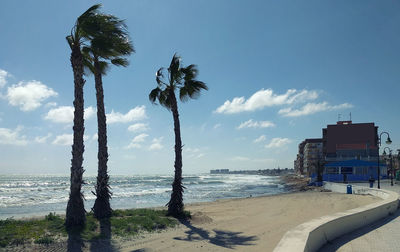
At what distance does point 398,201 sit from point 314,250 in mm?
9735

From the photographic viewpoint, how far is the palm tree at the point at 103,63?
471 inches

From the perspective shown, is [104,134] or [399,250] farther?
[104,134]

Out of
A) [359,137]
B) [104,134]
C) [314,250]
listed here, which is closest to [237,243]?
[314,250]

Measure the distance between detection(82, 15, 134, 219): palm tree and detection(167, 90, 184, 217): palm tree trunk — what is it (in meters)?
3.11

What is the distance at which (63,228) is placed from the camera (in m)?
10.4

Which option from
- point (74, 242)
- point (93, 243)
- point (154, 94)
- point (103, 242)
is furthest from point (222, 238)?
point (154, 94)

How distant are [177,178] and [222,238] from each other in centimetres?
534

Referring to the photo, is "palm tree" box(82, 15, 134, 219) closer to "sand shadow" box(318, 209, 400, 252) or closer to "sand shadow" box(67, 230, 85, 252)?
"sand shadow" box(67, 230, 85, 252)

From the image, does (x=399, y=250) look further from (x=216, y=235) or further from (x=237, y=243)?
(x=216, y=235)

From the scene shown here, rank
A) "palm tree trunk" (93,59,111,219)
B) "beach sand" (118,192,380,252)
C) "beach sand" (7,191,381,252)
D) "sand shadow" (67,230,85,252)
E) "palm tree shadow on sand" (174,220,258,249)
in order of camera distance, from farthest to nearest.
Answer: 1. "palm tree trunk" (93,59,111,219)
2. "palm tree shadow on sand" (174,220,258,249)
3. "beach sand" (118,192,380,252)
4. "beach sand" (7,191,381,252)
5. "sand shadow" (67,230,85,252)

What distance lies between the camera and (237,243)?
10.4 meters

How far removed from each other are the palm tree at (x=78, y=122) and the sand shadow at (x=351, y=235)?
7742 millimetres

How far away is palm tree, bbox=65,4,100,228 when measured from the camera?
432 inches

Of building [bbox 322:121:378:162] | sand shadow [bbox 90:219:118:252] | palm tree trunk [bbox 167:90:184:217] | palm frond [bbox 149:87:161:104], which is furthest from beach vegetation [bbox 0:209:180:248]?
building [bbox 322:121:378:162]
